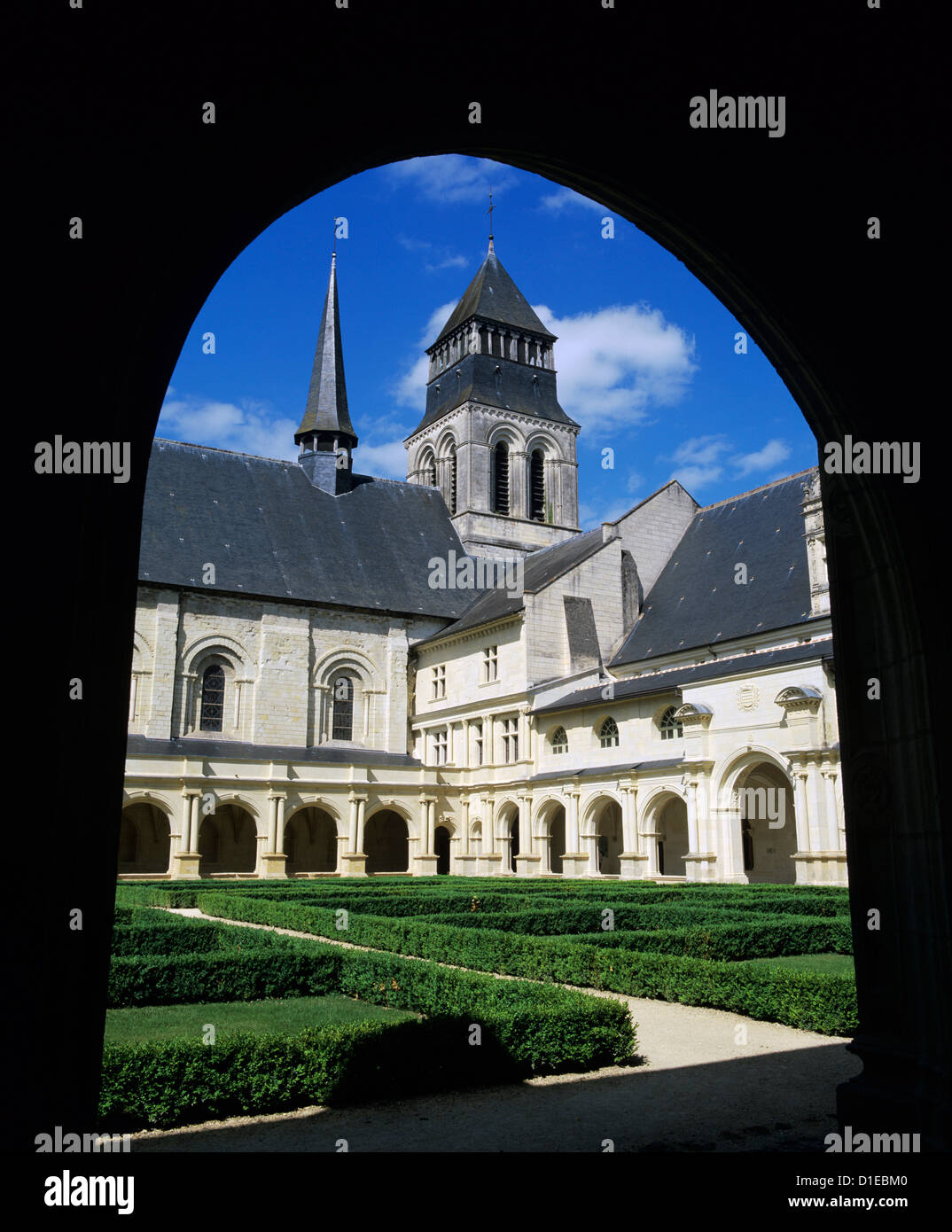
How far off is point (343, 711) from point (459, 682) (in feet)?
15.1

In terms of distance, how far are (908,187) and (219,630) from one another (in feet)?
108

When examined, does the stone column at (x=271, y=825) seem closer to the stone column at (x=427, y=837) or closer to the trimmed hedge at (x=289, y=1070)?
the stone column at (x=427, y=837)

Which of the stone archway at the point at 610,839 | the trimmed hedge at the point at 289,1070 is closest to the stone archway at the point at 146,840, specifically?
the stone archway at the point at 610,839

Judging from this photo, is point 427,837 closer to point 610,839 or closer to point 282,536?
point 610,839

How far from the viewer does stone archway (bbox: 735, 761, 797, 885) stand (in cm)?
2719

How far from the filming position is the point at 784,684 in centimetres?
2461

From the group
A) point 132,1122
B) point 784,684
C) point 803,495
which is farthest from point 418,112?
point 803,495

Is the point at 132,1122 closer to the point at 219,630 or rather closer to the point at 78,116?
the point at 78,116

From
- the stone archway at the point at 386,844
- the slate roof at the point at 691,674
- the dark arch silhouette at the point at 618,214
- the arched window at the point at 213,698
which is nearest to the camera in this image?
the dark arch silhouette at the point at 618,214

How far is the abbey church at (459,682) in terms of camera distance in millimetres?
26672

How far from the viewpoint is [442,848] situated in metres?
37.8

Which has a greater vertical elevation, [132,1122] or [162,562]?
[162,562]

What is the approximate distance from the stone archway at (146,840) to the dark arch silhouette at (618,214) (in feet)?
100
